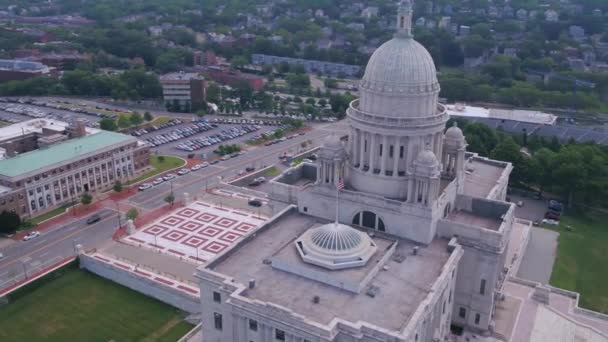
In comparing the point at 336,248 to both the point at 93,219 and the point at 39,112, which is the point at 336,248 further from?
the point at 39,112

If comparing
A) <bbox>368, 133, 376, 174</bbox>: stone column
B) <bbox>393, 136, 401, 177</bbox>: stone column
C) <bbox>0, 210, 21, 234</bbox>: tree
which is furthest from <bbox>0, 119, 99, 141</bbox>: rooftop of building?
<bbox>393, 136, 401, 177</bbox>: stone column

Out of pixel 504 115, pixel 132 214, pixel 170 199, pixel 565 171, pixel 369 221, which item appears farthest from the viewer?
pixel 504 115

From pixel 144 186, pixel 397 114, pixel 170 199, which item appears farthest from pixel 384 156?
pixel 144 186

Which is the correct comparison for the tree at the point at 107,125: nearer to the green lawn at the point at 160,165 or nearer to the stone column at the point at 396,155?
the green lawn at the point at 160,165

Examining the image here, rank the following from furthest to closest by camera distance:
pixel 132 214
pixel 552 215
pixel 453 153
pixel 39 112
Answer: pixel 39 112 < pixel 552 215 < pixel 132 214 < pixel 453 153

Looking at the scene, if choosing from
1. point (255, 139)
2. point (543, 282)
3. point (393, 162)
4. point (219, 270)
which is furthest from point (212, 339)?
point (255, 139)

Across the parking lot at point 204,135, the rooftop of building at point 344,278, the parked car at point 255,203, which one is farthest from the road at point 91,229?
the rooftop of building at point 344,278
